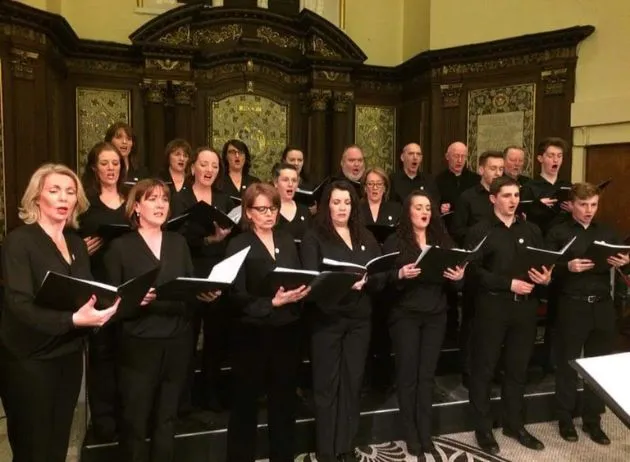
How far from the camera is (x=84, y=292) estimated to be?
1.90m

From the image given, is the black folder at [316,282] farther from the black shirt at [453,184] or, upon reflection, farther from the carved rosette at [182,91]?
the carved rosette at [182,91]

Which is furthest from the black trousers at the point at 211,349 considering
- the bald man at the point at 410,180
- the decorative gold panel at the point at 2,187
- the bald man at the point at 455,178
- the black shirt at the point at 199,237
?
the decorative gold panel at the point at 2,187

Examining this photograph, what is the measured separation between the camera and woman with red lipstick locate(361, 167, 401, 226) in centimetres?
349

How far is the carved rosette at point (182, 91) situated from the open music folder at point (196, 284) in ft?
13.7

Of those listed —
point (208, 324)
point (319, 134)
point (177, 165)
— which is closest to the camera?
point (208, 324)

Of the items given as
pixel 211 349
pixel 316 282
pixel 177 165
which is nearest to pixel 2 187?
pixel 177 165

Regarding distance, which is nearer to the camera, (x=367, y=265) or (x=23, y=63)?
(x=367, y=265)

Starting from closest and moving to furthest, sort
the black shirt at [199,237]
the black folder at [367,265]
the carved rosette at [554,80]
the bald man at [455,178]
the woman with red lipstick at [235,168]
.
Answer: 1. the black folder at [367,265]
2. the black shirt at [199,237]
3. the woman with red lipstick at [235,168]
4. the bald man at [455,178]
5. the carved rosette at [554,80]

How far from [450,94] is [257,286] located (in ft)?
15.7

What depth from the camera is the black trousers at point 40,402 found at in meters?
2.03

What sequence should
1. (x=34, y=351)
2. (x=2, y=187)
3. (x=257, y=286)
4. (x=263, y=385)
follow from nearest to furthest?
(x=34, y=351) < (x=257, y=286) < (x=263, y=385) < (x=2, y=187)

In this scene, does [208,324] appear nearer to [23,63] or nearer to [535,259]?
[535,259]

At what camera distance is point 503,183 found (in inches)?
122

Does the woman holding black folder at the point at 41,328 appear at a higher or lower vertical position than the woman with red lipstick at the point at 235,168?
lower
